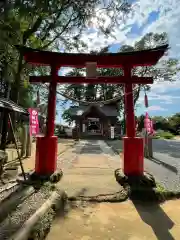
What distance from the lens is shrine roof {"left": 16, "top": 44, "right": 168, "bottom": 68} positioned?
6.27 meters

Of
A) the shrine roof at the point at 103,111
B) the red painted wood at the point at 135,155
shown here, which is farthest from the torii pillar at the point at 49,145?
the shrine roof at the point at 103,111

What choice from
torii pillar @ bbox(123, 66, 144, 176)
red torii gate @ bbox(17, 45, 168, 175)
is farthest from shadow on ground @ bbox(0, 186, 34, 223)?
torii pillar @ bbox(123, 66, 144, 176)

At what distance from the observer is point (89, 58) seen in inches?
253

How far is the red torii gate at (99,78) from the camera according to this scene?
6.12 meters

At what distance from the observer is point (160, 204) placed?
519cm

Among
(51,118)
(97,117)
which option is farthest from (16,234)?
(97,117)

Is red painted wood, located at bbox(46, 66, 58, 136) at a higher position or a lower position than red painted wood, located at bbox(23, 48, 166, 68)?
lower

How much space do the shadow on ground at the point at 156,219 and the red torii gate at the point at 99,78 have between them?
118cm

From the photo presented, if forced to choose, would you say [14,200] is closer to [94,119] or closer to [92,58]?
[92,58]

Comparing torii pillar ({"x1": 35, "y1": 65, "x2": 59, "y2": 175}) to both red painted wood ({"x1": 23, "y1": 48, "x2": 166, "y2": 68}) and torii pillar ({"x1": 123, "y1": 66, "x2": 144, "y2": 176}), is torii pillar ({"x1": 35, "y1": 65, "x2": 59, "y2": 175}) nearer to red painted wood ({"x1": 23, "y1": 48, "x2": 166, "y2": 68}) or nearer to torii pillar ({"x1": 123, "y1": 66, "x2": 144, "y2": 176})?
red painted wood ({"x1": 23, "y1": 48, "x2": 166, "y2": 68})

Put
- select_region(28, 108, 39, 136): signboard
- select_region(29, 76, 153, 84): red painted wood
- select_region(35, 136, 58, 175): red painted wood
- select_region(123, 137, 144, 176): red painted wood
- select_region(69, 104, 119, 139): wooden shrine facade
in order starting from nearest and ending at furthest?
select_region(123, 137, 144, 176): red painted wood < select_region(35, 136, 58, 175): red painted wood < select_region(29, 76, 153, 84): red painted wood < select_region(28, 108, 39, 136): signboard < select_region(69, 104, 119, 139): wooden shrine facade

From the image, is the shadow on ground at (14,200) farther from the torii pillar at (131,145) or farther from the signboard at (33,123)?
the signboard at (33,123)

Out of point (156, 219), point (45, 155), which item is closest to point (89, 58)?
point (45, 155)

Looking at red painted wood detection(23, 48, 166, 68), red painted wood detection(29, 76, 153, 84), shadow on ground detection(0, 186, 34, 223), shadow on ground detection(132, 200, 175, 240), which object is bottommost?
shadow on ground detection(132, 200, 175, 240)
